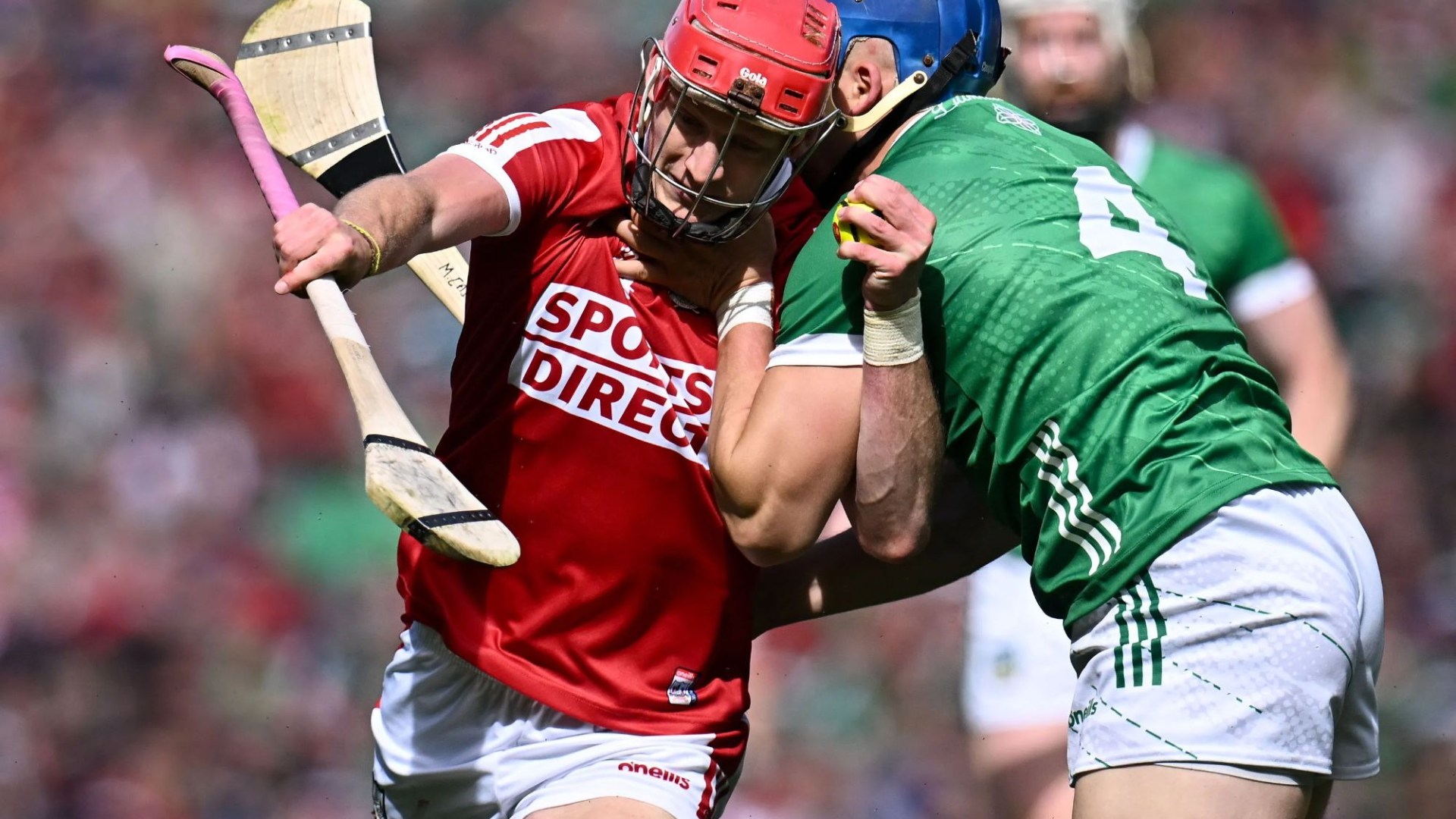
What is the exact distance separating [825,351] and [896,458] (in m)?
0.19

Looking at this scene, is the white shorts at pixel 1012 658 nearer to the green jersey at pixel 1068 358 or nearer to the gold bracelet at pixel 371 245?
the green jersey at pixel 1068 358

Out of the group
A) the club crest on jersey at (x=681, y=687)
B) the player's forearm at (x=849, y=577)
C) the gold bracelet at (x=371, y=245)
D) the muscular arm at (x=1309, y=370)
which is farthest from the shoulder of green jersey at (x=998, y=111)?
the muscular arm at (x=1309, y=370)

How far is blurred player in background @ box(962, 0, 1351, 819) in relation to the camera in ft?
11.7

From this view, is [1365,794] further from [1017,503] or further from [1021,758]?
[1017,503]

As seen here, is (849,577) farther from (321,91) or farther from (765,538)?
(321,91)

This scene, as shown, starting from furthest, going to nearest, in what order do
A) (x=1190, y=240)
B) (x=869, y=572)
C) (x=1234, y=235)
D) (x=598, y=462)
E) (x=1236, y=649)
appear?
(x=1234, y=235), (x=1190, y=240), (x=869, y=572), (x=598, y=462), (x=1236, y=649)

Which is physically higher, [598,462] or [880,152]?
[880,152]

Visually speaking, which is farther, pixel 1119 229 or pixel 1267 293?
pixel 1267 293

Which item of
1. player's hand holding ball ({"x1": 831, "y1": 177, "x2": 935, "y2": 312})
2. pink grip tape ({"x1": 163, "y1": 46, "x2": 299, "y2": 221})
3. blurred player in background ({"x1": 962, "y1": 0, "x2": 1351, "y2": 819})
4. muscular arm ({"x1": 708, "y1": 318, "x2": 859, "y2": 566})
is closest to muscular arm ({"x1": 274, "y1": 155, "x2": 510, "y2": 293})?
pink grip tape ({"x1": 163, "y1": 46, "x2": 299, "y2": 221})

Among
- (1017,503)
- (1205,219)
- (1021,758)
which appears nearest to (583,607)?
(1017,503)

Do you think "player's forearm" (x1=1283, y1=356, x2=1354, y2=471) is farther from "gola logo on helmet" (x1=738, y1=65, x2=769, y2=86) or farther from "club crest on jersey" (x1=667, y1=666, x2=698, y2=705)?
"gola logo on helmet" (x1=738, y1=65, x2=769, y2=86)

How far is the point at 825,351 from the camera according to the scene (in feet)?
7.74

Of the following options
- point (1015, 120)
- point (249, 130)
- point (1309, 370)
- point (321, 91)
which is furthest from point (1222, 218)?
point (249, 130)

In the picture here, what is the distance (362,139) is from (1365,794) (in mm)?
4480
